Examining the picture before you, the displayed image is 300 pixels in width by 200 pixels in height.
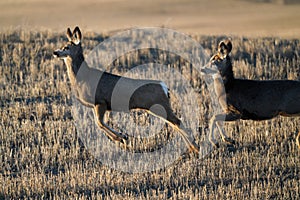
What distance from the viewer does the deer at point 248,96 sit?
12977 millimetres

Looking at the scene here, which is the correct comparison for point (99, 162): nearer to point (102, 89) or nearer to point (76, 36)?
point (102, 89)

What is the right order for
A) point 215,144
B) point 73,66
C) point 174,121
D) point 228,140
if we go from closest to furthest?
point 73,66 → point 174,121 → point 228,140 → point 215,144

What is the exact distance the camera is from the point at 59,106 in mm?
17516

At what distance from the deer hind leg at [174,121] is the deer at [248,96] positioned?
1.29 feet

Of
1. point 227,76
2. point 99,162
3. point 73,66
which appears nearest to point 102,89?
point 73,66

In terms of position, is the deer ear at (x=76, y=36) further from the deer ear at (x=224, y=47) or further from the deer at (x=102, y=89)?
the deer ear at (x=224, y=47)

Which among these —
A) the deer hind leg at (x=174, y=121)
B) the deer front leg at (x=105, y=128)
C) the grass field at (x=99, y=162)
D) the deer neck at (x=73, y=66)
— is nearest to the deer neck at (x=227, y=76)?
the deer hind leg at (x=174, y=121)

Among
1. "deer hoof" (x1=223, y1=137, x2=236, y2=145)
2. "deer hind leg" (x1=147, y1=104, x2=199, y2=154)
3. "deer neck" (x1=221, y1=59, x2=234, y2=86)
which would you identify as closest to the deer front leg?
"deer hind leg" (x1=147, y1=104, x2=199, y2=154)

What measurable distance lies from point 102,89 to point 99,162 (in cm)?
160

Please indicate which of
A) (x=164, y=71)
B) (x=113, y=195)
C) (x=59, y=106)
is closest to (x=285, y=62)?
(x=164, y=71)

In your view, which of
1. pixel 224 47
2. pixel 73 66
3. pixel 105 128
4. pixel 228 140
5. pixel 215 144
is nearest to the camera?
pixel 105 128

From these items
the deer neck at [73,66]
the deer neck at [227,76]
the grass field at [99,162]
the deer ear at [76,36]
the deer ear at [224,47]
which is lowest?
the grass field at [99,162]

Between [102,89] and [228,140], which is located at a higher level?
[102,89]

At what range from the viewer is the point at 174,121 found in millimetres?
13531
